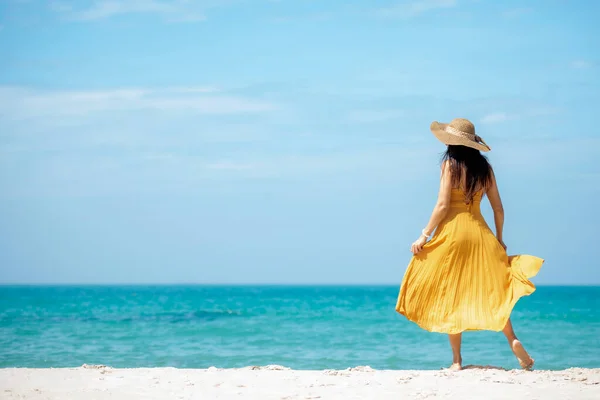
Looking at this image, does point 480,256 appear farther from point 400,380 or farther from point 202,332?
point 202,332

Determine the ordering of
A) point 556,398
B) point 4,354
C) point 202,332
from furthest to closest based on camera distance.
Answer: point 202,332
point 4,354
point 556,398

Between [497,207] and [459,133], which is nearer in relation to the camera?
[459,133]

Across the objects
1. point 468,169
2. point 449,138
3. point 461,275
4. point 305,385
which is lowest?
point 305,385

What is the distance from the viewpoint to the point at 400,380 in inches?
195

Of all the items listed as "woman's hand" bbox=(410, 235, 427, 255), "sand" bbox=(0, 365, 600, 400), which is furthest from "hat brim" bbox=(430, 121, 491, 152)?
"sand" bbox=(0, 365, 600, 400)

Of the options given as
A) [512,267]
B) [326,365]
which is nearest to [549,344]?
[326,365]

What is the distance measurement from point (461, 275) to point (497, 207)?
630 millimetres

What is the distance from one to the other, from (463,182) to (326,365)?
6.05m

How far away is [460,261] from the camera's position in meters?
5.36

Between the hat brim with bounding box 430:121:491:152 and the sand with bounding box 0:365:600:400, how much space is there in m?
1.67

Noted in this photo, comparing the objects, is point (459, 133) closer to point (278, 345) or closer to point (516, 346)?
point (516, 346)

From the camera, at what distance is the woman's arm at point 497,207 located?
5465 mm

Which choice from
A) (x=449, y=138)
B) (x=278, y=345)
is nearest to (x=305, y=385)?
(x=449, y=138)

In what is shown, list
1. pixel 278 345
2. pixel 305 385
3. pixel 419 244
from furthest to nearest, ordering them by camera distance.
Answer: pixel 278 345 → pixel 419 244 → pixel 305 385
